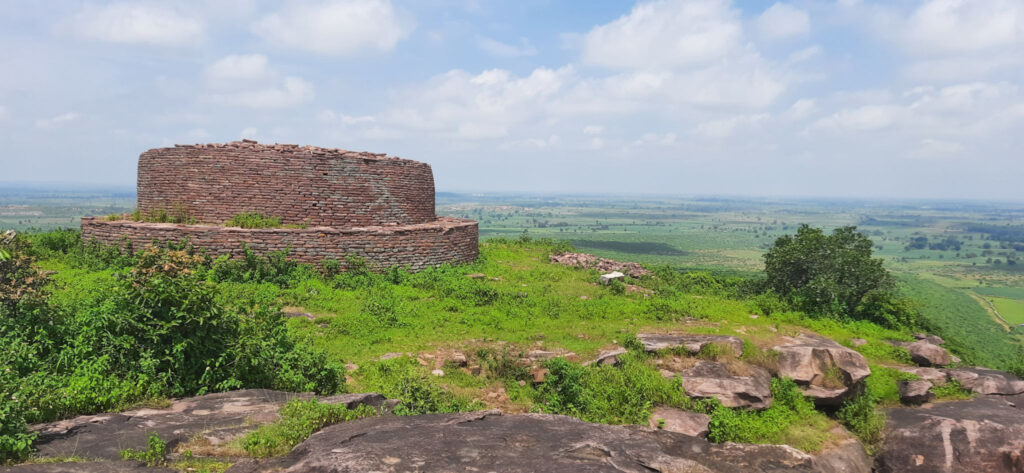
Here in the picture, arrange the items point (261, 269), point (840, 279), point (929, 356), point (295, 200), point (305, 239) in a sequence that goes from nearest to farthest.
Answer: point (929, 356), point (261, 269), point (305, 239), point (840, 279), point (295, 200)

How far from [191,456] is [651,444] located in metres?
3.84

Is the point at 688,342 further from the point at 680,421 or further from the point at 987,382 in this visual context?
the point at 987,382

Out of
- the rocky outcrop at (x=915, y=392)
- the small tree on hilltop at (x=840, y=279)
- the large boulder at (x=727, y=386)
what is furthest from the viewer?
the small tree on hilltop at (x=840, y=279)

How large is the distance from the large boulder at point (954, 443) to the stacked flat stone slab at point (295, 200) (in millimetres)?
10714

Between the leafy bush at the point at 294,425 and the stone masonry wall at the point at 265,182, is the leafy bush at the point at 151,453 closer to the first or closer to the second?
the leafy bush at the point at 294,425

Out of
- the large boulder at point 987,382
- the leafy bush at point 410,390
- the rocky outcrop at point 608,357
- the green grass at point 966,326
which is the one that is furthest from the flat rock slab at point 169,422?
the green grass at point 966,326

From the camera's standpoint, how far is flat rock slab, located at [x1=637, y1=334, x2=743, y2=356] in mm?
8238

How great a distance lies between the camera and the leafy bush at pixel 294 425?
4.28 meters

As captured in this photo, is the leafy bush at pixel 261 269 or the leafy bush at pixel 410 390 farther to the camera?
the leafy bush at pixel 261 269

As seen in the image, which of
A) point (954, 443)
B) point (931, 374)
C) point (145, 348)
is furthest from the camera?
point (931, 374)

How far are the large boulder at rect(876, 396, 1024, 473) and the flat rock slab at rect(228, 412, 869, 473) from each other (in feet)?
7.94

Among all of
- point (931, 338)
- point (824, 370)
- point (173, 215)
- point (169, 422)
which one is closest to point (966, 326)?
point (931, 338)

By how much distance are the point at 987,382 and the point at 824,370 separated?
11.6 ft

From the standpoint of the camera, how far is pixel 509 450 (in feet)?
13.9
